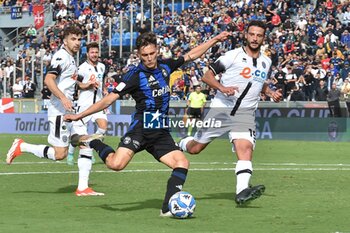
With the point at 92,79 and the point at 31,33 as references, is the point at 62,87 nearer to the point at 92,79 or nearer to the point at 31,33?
the point at 92,79

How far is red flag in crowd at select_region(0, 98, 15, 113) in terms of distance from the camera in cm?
4406

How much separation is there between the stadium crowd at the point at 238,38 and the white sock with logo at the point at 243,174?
19.3 m

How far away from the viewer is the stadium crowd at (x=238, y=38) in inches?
1468

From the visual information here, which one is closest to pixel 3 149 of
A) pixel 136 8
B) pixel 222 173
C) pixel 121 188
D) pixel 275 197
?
pixel 222 173

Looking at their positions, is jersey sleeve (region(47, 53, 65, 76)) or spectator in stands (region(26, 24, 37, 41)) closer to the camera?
jersey sleeve (region(47, 53, 65, 76))

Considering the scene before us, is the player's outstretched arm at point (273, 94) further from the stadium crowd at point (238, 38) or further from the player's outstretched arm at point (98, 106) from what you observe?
the stadium crowd at point (238, 38)

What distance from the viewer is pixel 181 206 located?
11.7 meters

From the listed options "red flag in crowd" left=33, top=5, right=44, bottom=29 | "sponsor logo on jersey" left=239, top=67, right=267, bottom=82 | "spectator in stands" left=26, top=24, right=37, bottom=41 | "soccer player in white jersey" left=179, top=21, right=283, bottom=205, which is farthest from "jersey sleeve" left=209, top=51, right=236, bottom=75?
"red flag in crowd" left=33, top=5, right=44, bottom=29

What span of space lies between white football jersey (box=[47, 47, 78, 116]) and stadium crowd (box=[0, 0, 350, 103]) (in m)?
17.2

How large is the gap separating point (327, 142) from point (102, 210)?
21.7m

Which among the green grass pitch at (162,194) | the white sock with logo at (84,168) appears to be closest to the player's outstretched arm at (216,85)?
the green grass pitch at (162,194)

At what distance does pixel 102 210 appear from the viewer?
12.7 m

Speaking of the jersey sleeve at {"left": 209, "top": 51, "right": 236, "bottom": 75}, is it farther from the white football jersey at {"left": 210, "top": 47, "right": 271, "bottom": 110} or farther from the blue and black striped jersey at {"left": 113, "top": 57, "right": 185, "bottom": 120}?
the blue and black striped jersey at {"left": 113, "top": 57, "right": 185, "bottom": 120}

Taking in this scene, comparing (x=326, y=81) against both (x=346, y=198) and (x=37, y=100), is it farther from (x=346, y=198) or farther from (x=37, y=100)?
(x=346, y=198)
